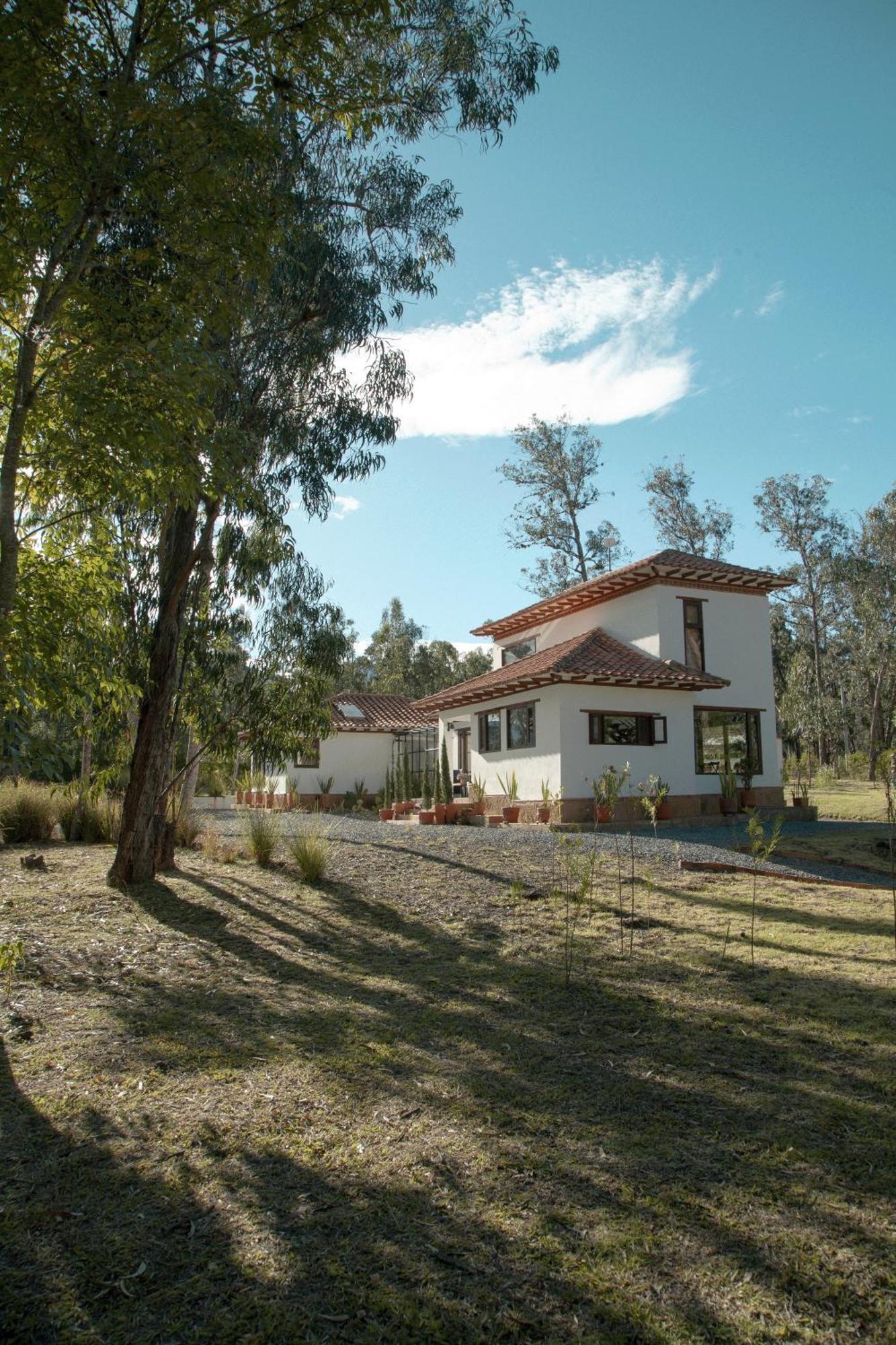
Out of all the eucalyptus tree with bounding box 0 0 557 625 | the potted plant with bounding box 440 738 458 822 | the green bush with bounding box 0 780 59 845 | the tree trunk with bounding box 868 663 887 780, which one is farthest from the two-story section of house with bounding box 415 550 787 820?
the tree trunk with bounding box 868 663 887 780

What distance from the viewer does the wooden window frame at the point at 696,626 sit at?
18906 millimetres

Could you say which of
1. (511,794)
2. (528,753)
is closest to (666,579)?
(528,753)

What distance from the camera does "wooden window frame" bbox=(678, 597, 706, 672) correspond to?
18906mm

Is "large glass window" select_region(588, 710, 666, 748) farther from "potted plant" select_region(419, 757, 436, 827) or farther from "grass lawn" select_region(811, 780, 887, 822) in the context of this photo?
"grass lawn" select_region(811, 780, 887, 822)

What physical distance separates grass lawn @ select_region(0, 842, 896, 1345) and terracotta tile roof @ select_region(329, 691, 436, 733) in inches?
841

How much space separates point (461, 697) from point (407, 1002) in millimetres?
14877

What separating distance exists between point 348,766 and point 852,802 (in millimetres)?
15475

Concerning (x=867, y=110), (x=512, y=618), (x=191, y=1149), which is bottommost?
(x=191, y=1149)

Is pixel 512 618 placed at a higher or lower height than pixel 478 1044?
higher

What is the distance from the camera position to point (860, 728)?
1730 inches

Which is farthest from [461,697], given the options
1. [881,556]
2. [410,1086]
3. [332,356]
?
[881,556]

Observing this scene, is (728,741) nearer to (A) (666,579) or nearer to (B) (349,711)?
(A) (666,579)

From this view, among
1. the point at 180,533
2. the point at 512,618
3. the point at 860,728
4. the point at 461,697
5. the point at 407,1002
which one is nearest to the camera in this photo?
the point at 407,1002

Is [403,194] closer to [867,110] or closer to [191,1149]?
[867,110]
